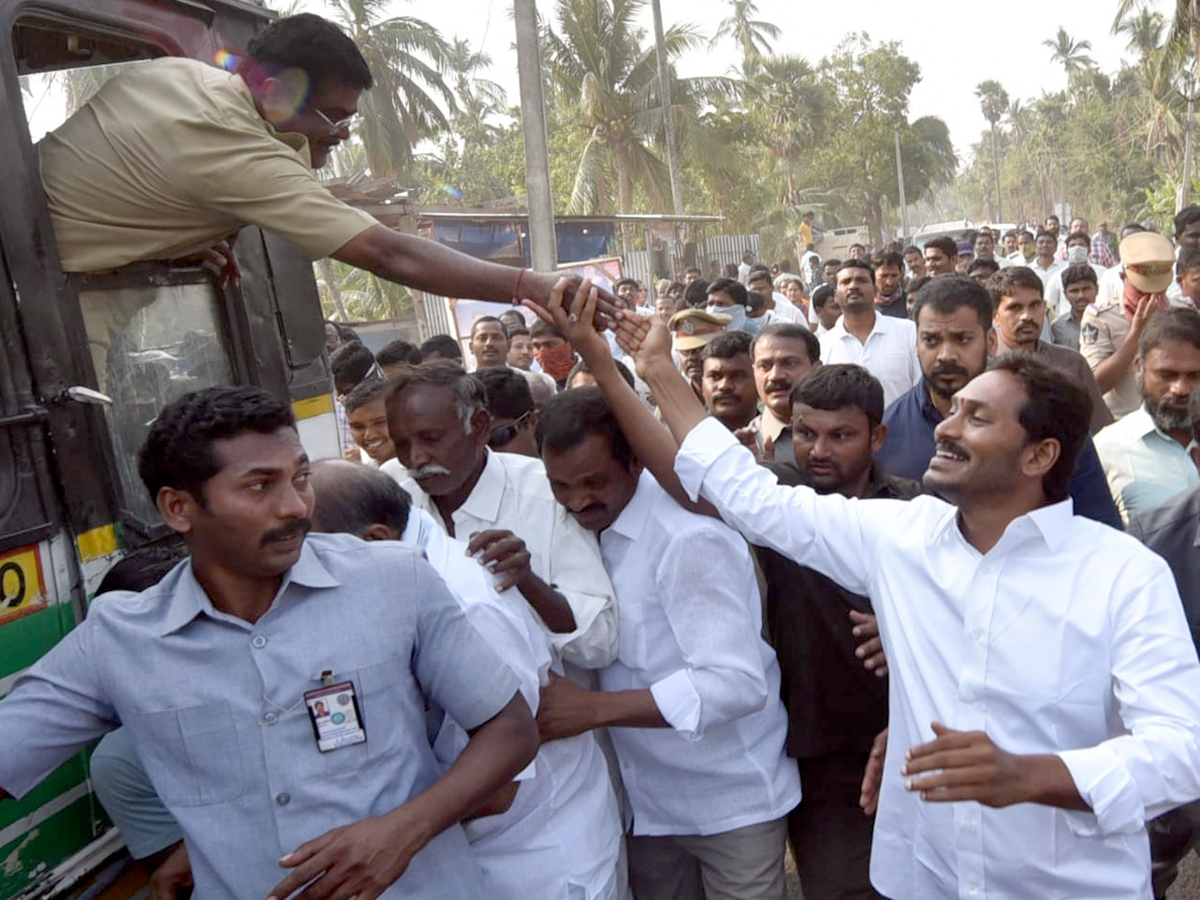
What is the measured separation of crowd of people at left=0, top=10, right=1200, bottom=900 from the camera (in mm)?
1579

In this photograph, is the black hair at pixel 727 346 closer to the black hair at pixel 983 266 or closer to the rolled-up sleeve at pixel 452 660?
the rolled-up sleeve at pixel 452 660

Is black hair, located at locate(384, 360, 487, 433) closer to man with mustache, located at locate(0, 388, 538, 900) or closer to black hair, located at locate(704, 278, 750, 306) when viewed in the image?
man with mustache, located at locate(0, 388, 538, 900)

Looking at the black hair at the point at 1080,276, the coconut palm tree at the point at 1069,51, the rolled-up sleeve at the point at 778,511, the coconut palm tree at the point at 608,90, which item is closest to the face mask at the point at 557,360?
the black hair at the point at 1080,276

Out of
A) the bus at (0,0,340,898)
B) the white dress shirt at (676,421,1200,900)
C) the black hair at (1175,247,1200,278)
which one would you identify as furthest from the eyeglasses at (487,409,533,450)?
the black hair at (1175,247,1200,278)

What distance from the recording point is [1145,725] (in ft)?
5.44

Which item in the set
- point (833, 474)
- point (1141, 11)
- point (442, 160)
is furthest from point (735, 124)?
point (833, 474)

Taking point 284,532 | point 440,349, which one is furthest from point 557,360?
point 284,532

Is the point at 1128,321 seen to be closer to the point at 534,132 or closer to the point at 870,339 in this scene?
the point at 870,339

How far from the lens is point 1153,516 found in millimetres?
2613

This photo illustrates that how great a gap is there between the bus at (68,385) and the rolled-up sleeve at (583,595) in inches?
36.3

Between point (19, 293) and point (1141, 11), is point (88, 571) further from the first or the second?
point (1141, 11)

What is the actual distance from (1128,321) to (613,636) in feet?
13.6

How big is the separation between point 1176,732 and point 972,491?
0.55 m

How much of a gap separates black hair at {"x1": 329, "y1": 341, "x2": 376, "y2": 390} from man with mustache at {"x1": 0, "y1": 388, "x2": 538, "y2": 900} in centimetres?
386
